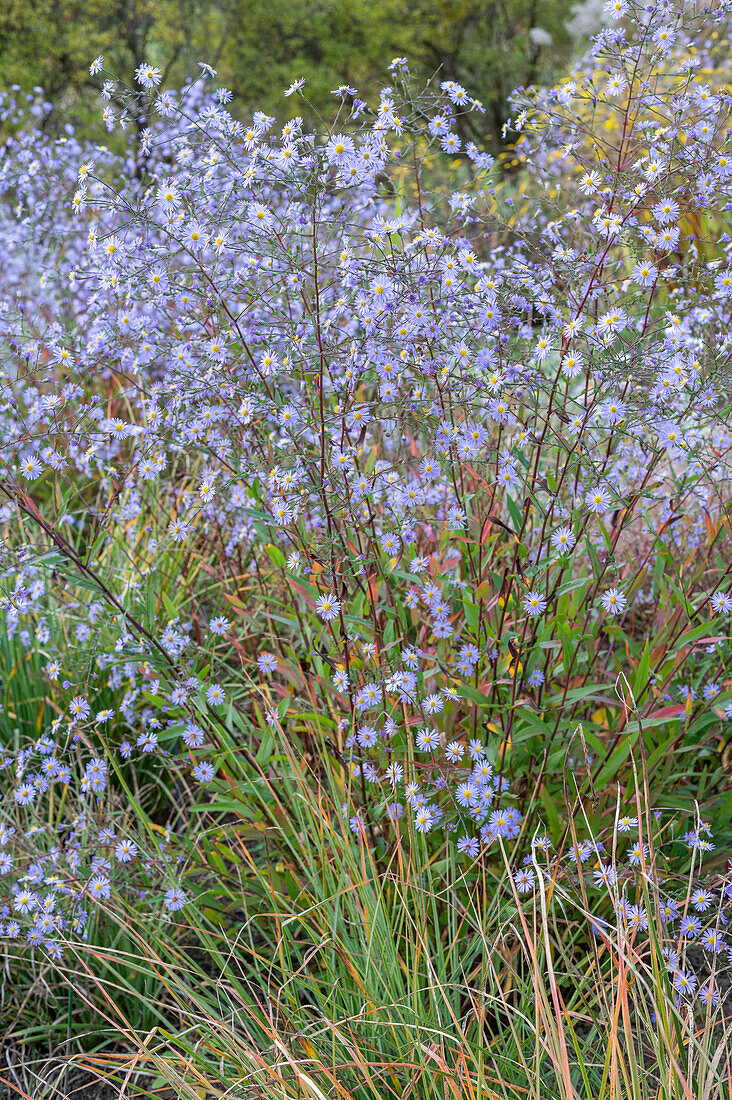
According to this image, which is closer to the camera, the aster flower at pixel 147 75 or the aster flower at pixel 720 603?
the aster flower at pixel 147 75

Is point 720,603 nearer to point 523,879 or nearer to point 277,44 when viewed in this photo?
point 523,879

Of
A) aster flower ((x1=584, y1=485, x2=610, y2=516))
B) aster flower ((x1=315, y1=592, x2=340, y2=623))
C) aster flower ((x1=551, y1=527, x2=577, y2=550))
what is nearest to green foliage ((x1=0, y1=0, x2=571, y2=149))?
aster flower ((x1=551, y1=527, x2=577, y2=550))

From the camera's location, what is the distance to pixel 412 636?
297 centimetres

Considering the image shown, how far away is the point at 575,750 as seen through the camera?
262 cm

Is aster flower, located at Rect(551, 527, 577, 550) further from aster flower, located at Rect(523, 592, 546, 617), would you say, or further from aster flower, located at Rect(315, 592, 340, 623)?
aster flower, located at Rect(315, 592, 340, 623)

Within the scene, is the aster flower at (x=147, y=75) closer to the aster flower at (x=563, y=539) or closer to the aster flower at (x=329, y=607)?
the aster flower at (x=329, y=607)

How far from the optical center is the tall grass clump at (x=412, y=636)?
212 centimetres

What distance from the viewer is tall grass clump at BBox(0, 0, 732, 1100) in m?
2.12

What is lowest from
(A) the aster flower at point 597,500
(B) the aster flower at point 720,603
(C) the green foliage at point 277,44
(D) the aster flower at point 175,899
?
(D) the aster flower at point 175,899

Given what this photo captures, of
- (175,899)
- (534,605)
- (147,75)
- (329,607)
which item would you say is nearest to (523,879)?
(534,605)

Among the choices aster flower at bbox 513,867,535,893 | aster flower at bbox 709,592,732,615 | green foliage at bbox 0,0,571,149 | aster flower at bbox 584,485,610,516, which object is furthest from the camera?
green foliage at bbox 0,0,571,149

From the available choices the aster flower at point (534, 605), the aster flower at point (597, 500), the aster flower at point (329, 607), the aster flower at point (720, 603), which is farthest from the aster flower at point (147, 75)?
the aster flower at point (720, 603)

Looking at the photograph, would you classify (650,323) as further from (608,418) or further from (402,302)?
(402,302)

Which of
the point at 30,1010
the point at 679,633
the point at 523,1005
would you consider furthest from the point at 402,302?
the point at 30,1010
